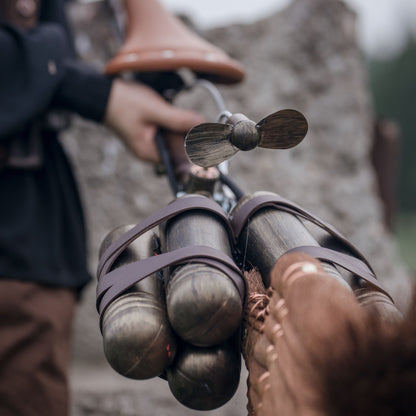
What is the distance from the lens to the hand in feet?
2.72

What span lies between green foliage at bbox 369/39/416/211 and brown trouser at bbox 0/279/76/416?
7868 millimetres

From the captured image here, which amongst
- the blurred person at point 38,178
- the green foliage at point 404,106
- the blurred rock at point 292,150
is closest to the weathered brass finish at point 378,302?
the blurred person at point 38,178

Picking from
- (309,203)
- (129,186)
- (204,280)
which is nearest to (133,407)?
(129,186)

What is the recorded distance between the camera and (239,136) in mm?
434

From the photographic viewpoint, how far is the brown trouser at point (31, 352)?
2.78 feet

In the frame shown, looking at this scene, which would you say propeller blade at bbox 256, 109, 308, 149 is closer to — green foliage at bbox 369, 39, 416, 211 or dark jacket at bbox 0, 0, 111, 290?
dark jacket at bbox 0, 0, 111, 290

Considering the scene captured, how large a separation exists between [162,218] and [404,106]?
8.46m

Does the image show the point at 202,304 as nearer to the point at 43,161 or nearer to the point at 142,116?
the point at 142,116

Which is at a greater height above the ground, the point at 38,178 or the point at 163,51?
the point at 163,51

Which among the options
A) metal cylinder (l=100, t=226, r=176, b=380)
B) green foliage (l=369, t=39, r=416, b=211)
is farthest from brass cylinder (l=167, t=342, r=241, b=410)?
green foliage (l=369, t=39, r=416, b=211)

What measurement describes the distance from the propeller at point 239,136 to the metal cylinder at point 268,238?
66 mm

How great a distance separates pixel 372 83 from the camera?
9164 mm

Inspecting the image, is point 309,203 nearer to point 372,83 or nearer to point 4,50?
point 4,50

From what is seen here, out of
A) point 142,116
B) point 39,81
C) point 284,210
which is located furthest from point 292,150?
point 284,210
